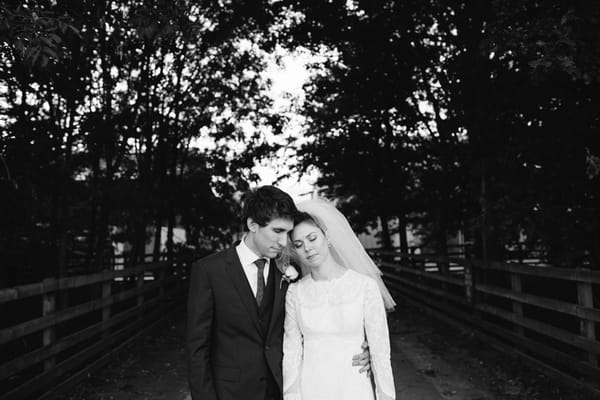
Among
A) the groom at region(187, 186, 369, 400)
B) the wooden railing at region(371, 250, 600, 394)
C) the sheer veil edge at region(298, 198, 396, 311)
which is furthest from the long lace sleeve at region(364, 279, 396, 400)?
the wooden railing at region(371, 250, 600, 394)

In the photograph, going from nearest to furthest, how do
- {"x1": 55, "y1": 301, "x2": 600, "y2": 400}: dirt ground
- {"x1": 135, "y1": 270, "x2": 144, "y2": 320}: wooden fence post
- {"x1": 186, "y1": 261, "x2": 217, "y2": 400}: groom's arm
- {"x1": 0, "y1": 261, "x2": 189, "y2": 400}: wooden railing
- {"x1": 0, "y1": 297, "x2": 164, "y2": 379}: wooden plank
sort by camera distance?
{"x1": 186, "y1": 261, "x2": 217, "y2": 400}: groom's arm
{"x1": 0, "y1": 297, "x2": 164, "y2": 379}: wooden plank
{"x1": 0, "y1": 261, "x2": 189, "y2": 400}: wooden railing
{"x1": 55, "y1": 301, "x2": 600, "y2": 400}: dirt ground
{"x1": 135, "y1": 270, "x2": 144, "y2": 320}: wooden fence post

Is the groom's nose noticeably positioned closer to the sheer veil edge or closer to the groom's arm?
the sheer veil edge

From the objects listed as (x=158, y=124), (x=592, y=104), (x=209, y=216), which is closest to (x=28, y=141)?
(x=592, y=104)

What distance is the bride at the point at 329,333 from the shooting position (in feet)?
11.2

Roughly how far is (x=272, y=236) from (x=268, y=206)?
0.56 feet

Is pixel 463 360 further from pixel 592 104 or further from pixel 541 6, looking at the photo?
pixel 541 6

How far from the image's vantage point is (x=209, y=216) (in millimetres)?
24812

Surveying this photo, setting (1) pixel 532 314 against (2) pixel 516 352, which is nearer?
(2) pixel 516 352

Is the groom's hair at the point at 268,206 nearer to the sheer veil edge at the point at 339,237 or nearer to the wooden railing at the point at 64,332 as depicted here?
the sheer veil edge at the point at 339,237

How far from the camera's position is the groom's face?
11.2 feet

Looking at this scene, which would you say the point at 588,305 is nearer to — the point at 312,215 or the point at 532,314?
the point at 312,215

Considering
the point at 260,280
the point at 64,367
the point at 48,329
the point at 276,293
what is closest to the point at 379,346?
the point at 276,293

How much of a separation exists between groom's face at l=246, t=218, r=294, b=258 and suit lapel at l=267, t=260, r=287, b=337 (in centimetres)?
13

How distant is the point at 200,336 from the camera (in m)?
3.29
